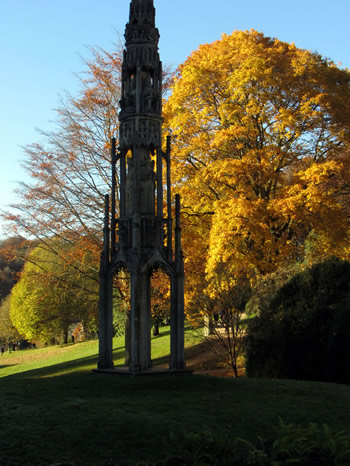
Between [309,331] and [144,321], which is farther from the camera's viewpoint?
[309,331]

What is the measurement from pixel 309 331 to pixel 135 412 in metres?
6.77

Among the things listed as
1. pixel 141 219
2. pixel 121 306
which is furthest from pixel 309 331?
pixel 121 306

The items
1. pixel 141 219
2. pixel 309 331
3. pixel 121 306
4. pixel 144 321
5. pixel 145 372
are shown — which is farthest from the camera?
pixel 121 306

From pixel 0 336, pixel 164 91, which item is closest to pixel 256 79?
pixel 164 91

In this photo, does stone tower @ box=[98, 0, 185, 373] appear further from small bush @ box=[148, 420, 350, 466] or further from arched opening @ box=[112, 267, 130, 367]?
small bush @ box=[148, 420, 350, 466]

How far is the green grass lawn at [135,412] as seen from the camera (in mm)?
6277

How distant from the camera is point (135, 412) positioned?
767 cm

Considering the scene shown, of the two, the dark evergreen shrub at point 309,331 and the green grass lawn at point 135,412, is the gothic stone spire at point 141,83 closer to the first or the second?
the green grass lawn at point 135,412

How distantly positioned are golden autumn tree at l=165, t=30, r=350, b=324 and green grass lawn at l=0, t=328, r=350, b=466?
829 centimetres

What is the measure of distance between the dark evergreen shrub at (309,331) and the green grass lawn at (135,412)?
2.19 metres

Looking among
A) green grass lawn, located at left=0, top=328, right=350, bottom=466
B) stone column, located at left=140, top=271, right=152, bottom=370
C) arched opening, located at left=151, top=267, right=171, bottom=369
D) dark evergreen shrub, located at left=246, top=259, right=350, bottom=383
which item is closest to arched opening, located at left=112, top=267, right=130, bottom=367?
stone column, located at left=140, top=271, right=152, bottom=370

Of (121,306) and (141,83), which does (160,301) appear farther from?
(141,83)

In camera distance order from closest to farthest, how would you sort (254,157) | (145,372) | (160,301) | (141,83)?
(145,372) < (141,83) < (254,157) < (160,301)

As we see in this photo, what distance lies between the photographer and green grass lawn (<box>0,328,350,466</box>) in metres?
6.28
